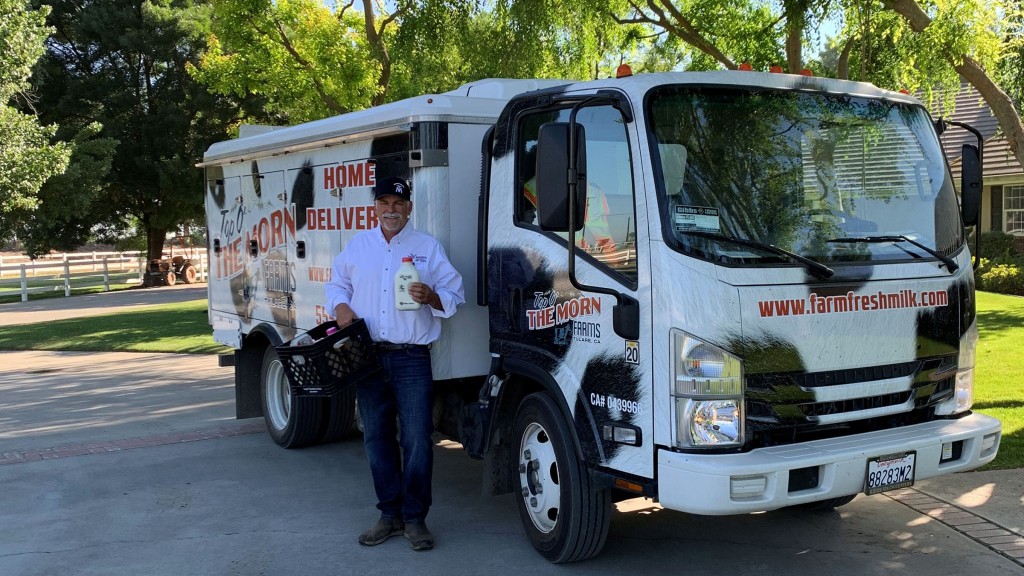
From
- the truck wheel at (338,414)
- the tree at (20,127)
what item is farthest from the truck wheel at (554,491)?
the tree at (20,127)

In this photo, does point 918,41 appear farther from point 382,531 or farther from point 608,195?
point 382,531

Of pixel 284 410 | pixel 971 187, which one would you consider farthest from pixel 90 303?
pixel 971 187

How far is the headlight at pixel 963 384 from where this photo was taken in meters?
4.98

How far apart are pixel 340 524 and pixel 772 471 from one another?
302 centimetres

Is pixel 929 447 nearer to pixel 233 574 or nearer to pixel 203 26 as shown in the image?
pixel 233 574

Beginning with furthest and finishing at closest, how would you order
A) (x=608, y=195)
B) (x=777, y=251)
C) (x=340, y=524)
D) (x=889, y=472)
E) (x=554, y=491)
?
(x=340, y=524) < (x=554, y=491) < (x=608, y=195) < (x=889, y=472) < (x=777, y=251)

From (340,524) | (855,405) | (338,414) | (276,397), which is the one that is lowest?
(340,524)

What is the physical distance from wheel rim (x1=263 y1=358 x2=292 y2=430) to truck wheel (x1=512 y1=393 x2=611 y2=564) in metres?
3.37

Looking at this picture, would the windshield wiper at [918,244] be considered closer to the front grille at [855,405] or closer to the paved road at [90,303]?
the front grille at [855,405]

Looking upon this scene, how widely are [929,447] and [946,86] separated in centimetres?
823

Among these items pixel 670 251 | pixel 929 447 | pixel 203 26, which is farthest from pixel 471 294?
pixel 203 26

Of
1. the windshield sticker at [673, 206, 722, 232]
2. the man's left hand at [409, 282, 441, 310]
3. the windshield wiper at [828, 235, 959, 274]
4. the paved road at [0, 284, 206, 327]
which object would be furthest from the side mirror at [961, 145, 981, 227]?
the paved road at [0, 284, 206, 327]

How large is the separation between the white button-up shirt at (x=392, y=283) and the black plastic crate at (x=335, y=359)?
0.33ft

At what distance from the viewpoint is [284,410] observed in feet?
27.1
